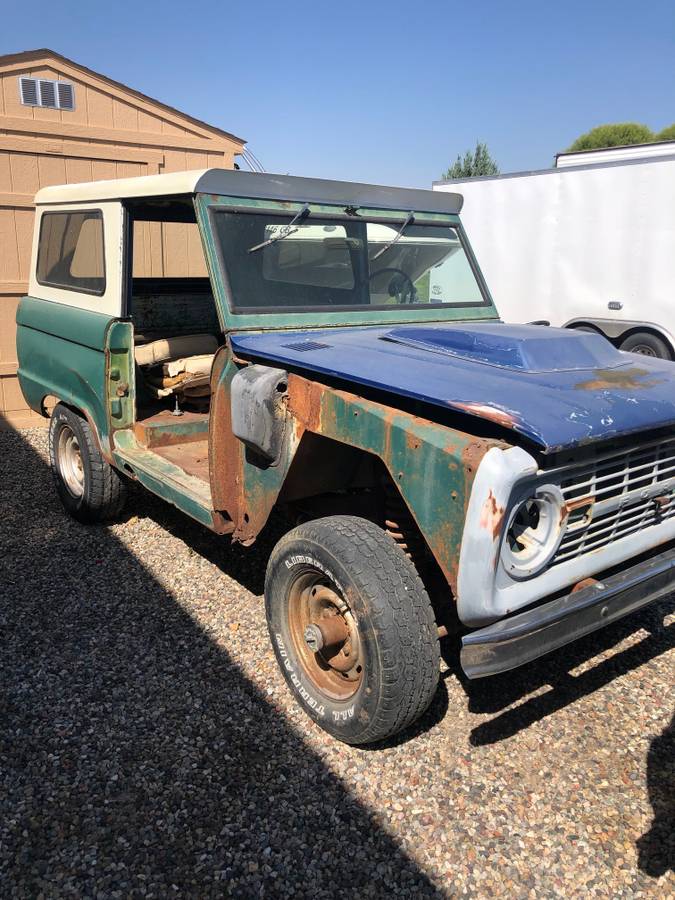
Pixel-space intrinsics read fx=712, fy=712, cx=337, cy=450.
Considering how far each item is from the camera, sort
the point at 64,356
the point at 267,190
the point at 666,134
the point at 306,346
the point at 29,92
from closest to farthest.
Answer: the point at 306,346, the point at 267,190, the point at 64,356, the point at 29,92, the point at 666,134

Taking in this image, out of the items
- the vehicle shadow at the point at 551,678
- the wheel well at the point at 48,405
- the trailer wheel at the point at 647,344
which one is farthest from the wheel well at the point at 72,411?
the trailer wheel at the point at 647,344

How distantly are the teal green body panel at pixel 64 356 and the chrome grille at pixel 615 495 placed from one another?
9.01ft

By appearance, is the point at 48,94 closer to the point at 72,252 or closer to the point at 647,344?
the point at 72,252

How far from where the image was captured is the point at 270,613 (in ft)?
9.78

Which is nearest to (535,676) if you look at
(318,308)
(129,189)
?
(318,308)

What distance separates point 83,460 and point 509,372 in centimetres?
290

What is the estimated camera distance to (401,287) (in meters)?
3.97

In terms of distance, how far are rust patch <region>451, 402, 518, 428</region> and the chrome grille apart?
273mm

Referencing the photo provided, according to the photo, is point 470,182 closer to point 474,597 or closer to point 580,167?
point 580,167

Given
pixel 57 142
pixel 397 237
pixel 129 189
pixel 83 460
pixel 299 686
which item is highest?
pixel 57 142

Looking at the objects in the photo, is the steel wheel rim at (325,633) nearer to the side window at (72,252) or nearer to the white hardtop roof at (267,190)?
the white hardtop roof at (267,190)

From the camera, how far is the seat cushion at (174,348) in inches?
174

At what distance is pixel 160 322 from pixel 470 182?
6416mm

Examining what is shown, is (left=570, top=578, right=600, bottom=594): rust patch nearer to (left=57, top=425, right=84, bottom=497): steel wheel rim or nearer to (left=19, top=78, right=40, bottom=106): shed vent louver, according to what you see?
(left=57, top=425, right=84, bottom=497): steel wheel rim
